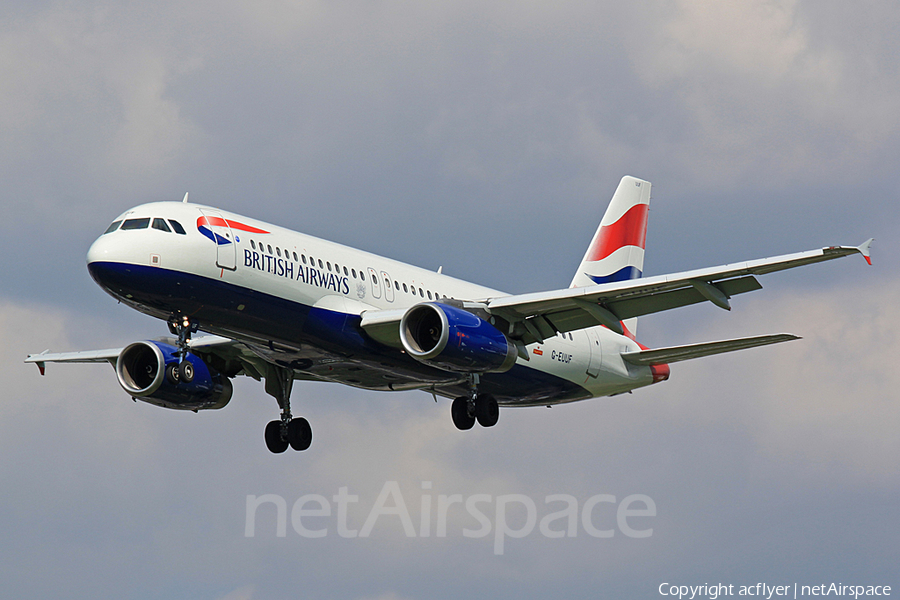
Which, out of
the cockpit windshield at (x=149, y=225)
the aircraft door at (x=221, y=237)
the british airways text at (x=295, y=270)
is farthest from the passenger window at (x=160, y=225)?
the british airways text at (x=295, y=270)

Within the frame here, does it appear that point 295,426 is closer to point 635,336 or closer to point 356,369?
point 356,369

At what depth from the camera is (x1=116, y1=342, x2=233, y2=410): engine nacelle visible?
41.1 m

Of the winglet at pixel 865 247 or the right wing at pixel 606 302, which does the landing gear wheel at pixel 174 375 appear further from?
the winglet at pixel 865 247

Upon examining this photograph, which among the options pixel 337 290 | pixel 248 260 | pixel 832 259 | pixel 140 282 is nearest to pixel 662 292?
pixel 832 259

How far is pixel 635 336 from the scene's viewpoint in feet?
159

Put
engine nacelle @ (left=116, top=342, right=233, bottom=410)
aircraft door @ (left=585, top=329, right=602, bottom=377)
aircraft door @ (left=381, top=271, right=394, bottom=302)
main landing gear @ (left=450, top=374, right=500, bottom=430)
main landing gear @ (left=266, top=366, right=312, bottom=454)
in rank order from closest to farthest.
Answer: aircraft door @ (left=381, top=271, right=394, bottom=302), engine nacelle @ (left=116, top=342, right=233, bottom=410), main landing gear @ (left=450, top=374, right=500, bottom=430), main landing gear @ (left=266, top=366, right=312, bottom=454), aircraft door @ (left=585, top=329, right=602, bottom=377)

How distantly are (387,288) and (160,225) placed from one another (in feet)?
25.4

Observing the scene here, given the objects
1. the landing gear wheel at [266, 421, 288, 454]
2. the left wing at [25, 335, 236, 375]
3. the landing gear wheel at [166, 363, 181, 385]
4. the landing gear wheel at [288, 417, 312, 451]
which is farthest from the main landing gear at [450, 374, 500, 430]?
the landing gear wheel at [166, 363, 181, 385]

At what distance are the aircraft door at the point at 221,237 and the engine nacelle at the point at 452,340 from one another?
532cm

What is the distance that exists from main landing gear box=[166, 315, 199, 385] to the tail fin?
730 inches

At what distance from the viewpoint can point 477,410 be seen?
41.6m

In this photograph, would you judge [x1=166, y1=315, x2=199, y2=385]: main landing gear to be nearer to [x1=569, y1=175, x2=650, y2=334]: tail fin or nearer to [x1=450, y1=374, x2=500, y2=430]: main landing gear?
[x1=450, y1=374, x2=500, y2=430]: main landing gear

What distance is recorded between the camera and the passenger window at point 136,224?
34.3 m

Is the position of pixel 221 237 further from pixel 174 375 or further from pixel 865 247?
pixel 865 247
